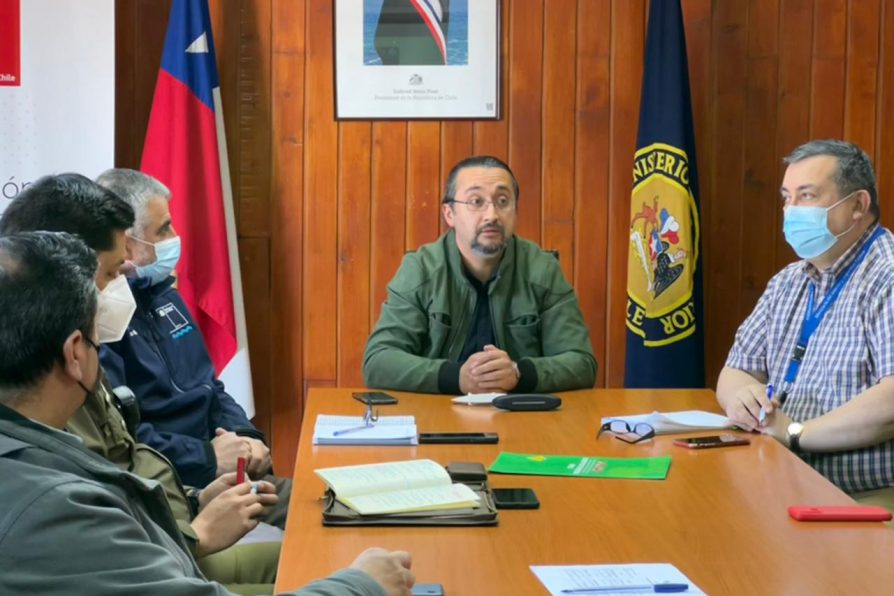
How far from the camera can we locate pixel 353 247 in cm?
420

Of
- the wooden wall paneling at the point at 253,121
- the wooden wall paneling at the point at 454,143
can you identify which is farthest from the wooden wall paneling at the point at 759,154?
the wooden wall paneling at the point at 253,121

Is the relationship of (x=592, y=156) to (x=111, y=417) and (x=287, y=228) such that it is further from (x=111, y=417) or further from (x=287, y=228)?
(x=111, y=417)

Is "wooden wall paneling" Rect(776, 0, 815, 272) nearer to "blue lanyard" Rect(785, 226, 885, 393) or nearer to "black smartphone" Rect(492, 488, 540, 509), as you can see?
"blue lanyard" Rect(785, 226, 885, 393)

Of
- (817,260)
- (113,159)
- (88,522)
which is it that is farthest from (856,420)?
(113,159)

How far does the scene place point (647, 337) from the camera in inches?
158

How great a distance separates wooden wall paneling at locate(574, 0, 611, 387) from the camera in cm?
418

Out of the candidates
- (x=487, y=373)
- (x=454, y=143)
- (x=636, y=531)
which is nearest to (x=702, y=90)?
(x=454, y=143)

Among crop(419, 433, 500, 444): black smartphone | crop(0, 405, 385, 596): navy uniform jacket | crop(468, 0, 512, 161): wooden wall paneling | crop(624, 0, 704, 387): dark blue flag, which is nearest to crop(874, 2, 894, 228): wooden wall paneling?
crop(624, 0, 704, 387): dark blue flag

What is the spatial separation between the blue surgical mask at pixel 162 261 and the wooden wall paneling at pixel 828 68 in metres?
2.49

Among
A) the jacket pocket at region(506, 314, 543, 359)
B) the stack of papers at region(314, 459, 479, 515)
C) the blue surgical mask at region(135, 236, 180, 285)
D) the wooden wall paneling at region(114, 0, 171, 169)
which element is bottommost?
the stack of papers at region(314, 459, 479, 515)

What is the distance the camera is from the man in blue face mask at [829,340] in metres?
2.63

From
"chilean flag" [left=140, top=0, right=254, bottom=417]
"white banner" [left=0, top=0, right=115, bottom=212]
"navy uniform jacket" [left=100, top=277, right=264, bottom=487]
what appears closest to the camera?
"navy uniform jacket" [left=100, top=277, right=264, bottom=487]

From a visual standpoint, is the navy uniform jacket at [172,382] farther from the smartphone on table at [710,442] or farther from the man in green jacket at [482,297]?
the smartphone on table at [710,442]

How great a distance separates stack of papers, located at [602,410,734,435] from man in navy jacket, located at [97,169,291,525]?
3.13 ft
